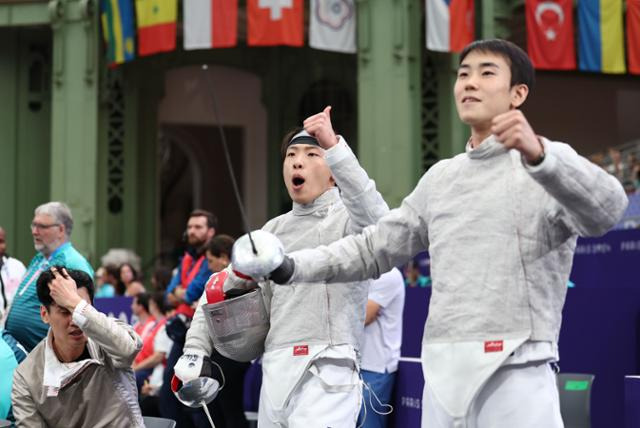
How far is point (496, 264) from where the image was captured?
10.8 ft

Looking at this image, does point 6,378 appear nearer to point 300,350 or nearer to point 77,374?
point 77,374

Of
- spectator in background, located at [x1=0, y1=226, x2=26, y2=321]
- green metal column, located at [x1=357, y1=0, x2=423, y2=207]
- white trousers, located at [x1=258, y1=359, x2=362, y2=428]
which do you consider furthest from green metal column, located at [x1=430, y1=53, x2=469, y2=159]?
white trousers, located at [x1=258, y1=359, x2=362, y2=428]

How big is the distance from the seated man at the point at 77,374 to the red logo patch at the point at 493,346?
248 cm

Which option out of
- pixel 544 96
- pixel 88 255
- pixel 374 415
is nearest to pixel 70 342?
pixel 374 415

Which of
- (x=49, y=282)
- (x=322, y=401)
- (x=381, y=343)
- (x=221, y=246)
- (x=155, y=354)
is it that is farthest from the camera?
(x=155, y=354)

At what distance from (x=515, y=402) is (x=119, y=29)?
17.9m

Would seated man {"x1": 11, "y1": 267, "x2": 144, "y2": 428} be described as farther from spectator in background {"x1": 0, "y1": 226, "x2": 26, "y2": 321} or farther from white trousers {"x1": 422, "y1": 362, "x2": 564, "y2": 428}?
spectator in background {"x1": 0, "y1": 226, "x2": 26, "y2": 321}

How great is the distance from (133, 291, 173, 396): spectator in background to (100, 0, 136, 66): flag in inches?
395

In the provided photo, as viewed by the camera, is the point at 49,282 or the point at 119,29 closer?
the point at 49,282

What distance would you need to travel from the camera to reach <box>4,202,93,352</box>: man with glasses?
702 cm

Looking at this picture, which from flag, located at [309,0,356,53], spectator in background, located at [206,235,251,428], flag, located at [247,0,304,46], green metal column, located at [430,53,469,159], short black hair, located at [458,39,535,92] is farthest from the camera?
green metal column, located at [430,53,469,159]

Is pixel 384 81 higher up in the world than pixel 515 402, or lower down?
higher up

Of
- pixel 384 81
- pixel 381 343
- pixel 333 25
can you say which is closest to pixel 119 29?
pixel 333 25

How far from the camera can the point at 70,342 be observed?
5.39 metres
